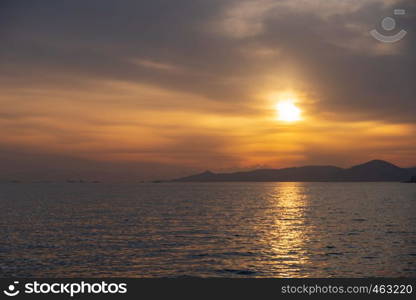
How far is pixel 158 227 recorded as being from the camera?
3068 inches

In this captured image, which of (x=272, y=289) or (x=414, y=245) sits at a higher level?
(x=272, y=289)

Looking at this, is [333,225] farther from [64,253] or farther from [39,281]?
[39,281]

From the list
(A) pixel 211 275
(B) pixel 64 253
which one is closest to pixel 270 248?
(A) pixel 211 275

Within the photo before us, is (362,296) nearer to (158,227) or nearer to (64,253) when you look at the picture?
(64,253)

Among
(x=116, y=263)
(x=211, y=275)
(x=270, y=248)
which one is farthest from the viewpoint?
(x=270, y=248)

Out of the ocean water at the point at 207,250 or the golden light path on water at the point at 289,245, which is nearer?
the ocean water at the point at 207,250

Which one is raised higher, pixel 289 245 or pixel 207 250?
pixel 207 250

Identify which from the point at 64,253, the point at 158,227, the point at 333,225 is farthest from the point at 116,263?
the point at 333,225

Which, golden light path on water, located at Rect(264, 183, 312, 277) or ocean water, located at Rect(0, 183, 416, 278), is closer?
ocean water, located at Rect(0, 183, 416, 278)

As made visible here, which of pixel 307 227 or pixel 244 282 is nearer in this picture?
pixel 244 282

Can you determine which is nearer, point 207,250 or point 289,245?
point 207,250

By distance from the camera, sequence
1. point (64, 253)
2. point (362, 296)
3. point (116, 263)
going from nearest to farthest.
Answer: point (362, 296) → point (116, 263) → point (64, 253)

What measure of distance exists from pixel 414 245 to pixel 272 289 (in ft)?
139

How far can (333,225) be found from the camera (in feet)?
273
